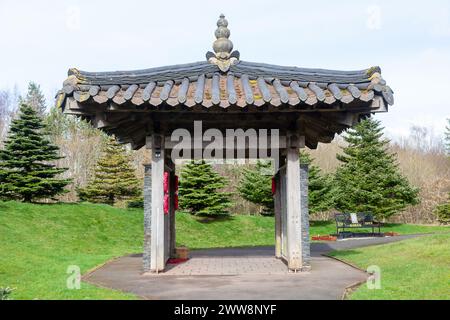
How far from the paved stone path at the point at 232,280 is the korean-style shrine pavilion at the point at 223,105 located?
444mm

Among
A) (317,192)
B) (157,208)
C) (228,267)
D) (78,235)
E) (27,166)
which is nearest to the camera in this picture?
(157,208)

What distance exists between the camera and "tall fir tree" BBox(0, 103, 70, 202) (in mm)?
18859

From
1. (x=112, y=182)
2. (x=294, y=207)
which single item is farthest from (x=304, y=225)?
(x=112, y=182)

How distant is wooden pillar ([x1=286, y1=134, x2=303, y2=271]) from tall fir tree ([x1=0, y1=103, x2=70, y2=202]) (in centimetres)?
1441

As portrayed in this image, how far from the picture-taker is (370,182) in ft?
80.4

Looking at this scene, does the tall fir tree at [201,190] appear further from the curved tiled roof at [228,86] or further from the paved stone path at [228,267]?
the curved tiled roof at [228,86]

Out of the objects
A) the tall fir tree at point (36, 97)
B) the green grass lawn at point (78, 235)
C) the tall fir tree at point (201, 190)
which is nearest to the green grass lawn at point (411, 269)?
the green grass lawn at point (78, 235)

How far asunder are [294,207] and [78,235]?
428 inches

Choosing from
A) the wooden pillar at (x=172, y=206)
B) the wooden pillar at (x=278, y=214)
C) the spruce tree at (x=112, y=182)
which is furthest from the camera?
the spruce tree at (x=112, y=182)

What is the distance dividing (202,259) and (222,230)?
1136cm

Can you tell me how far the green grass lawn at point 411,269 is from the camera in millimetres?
5492

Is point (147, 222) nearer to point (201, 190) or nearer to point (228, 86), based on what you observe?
point (228, 86)
